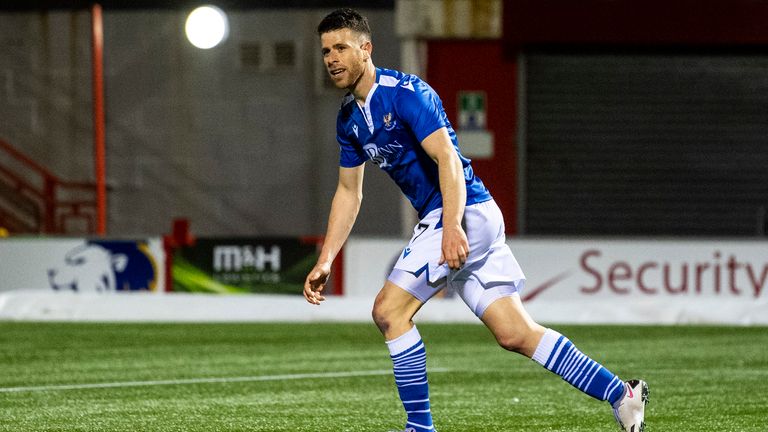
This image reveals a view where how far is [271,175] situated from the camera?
894 inches

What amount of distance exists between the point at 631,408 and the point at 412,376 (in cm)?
95

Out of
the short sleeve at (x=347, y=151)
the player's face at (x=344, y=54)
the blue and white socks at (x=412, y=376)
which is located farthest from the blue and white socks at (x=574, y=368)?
the player's face at (x=344, y=54)

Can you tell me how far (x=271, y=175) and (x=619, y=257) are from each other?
314 inches

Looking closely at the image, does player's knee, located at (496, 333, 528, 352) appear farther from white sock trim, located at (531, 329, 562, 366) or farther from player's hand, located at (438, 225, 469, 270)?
player's hand, located at (438, 225, 469, 270)

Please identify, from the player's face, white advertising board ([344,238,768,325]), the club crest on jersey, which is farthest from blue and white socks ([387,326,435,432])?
white advertising board ([344,238,768,325])

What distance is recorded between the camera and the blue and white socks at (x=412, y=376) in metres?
6.37

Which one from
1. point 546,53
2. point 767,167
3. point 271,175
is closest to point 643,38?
point 546,53

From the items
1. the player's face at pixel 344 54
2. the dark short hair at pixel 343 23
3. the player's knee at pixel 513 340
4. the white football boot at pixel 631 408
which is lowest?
the white football boot at pixel 631 408

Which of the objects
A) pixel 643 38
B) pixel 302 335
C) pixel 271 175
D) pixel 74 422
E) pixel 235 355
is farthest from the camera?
pixel 271 175

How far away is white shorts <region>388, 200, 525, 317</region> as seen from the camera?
6258 millimetres

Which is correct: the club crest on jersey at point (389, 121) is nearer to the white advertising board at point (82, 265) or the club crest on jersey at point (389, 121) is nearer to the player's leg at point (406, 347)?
the player's leg at point (406, 347)

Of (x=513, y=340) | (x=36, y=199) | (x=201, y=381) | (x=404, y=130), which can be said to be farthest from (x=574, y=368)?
(x=36, y=199)

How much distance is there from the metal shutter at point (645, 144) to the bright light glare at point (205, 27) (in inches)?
182

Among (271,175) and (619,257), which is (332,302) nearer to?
(619,257)
